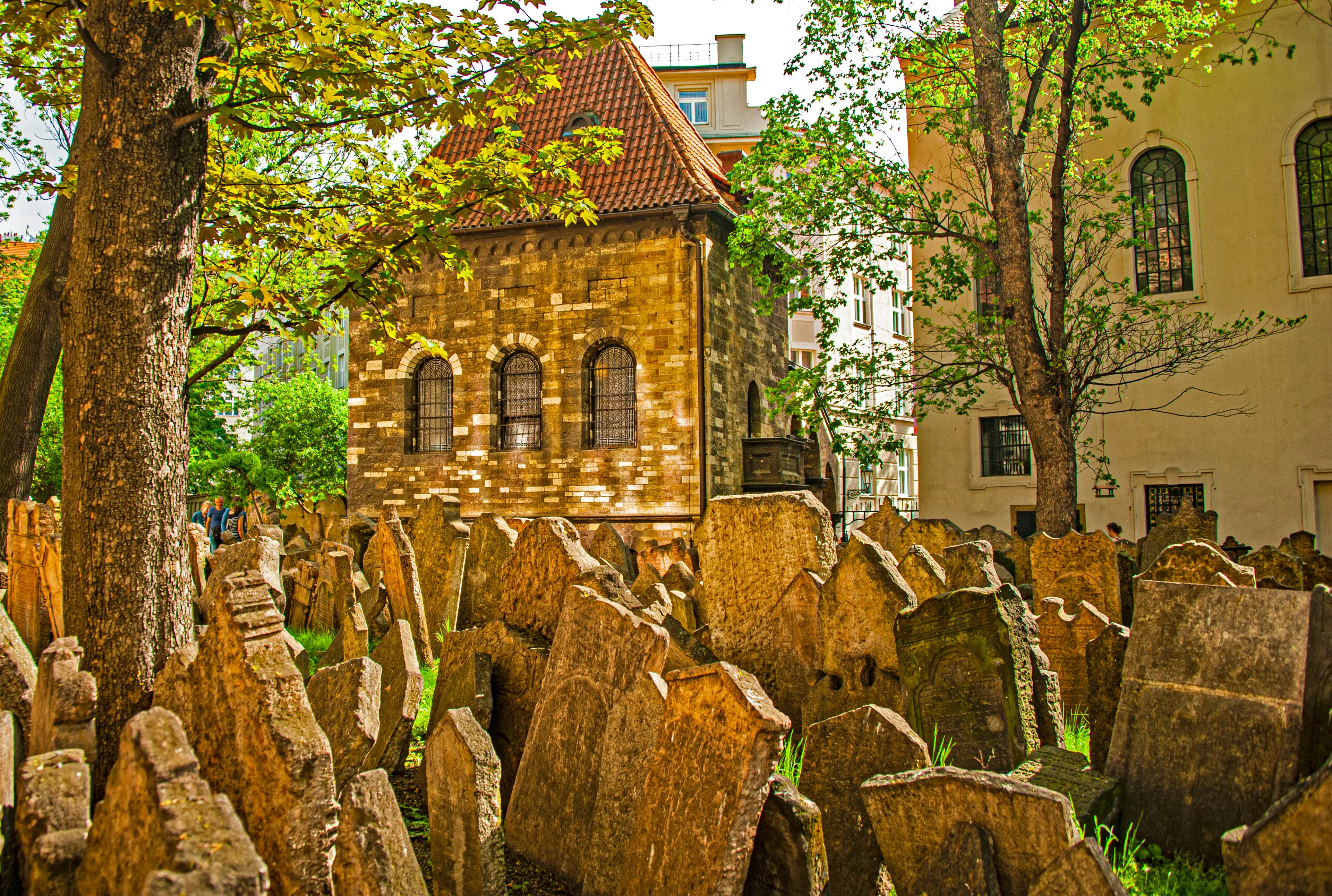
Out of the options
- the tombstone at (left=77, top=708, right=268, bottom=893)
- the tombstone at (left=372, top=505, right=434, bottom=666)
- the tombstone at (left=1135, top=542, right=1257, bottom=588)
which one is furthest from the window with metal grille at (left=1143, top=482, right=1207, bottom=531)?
the tombstone at (left=77, top=708, right=268, bottom=893)

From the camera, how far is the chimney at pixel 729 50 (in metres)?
40.0

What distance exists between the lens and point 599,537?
9.77 meters

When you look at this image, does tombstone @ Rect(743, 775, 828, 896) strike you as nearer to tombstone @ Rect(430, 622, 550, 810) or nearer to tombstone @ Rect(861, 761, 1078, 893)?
tombstone @ Rect(861, 761, 1078, 893)

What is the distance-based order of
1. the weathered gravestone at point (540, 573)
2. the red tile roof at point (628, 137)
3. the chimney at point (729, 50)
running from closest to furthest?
the weathered gravestone at point (540, 573) < the red tile roof at point (628, 137) < the chimney at point (729, 50)

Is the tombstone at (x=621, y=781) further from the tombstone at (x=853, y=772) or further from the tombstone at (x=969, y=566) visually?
the tombstone at (x=969, y=566)

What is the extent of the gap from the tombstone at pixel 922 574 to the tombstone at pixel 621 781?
262 cm

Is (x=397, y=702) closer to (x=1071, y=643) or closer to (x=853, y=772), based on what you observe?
(x=853, y=772)

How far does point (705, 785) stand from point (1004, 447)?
17.7m

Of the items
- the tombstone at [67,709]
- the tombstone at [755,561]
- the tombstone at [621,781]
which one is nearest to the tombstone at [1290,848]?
the tombstone at [621,781]

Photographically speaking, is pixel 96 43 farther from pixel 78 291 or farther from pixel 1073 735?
pixel 1073 735

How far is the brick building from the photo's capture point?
18.0 meters

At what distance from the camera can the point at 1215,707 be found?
3246 mm

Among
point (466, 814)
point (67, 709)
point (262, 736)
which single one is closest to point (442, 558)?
point (67, 709)

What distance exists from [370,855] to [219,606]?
0.96 meters
